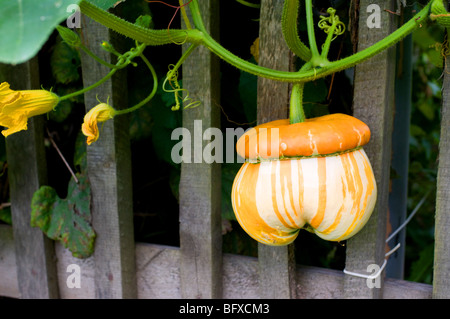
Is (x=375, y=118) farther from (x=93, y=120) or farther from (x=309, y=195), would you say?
(x=93, y=120)

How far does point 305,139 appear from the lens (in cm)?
78

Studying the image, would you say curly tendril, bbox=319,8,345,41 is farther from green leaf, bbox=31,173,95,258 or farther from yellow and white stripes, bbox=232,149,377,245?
green leaf, bbox=31,173,95,258

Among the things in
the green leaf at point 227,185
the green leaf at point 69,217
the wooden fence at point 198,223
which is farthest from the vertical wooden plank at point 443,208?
the green leaf at point 69,217

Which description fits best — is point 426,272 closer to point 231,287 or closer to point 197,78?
point 231,287

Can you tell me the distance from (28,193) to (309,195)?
3.05 feet

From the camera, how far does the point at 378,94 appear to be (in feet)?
3.17

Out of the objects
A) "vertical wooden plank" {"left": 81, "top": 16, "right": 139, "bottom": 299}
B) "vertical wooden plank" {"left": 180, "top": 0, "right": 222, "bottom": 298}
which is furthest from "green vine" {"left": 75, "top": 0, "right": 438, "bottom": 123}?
"vertical wooden plank" {"left": 81, "top": 16, "right": 139, "bottom": 299}

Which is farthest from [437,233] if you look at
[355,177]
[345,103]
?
[345,103]

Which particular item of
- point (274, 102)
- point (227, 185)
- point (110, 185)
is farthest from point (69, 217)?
point (274, 102)

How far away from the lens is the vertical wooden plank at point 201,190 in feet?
3.58

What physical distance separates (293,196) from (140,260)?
2.27 feet

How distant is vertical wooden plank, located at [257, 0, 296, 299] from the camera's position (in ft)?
3.33

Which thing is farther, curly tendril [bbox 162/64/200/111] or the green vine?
curly tendril [bbox 162/64/200/111]

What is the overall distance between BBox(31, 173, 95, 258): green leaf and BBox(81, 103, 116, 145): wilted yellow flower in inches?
16.5
